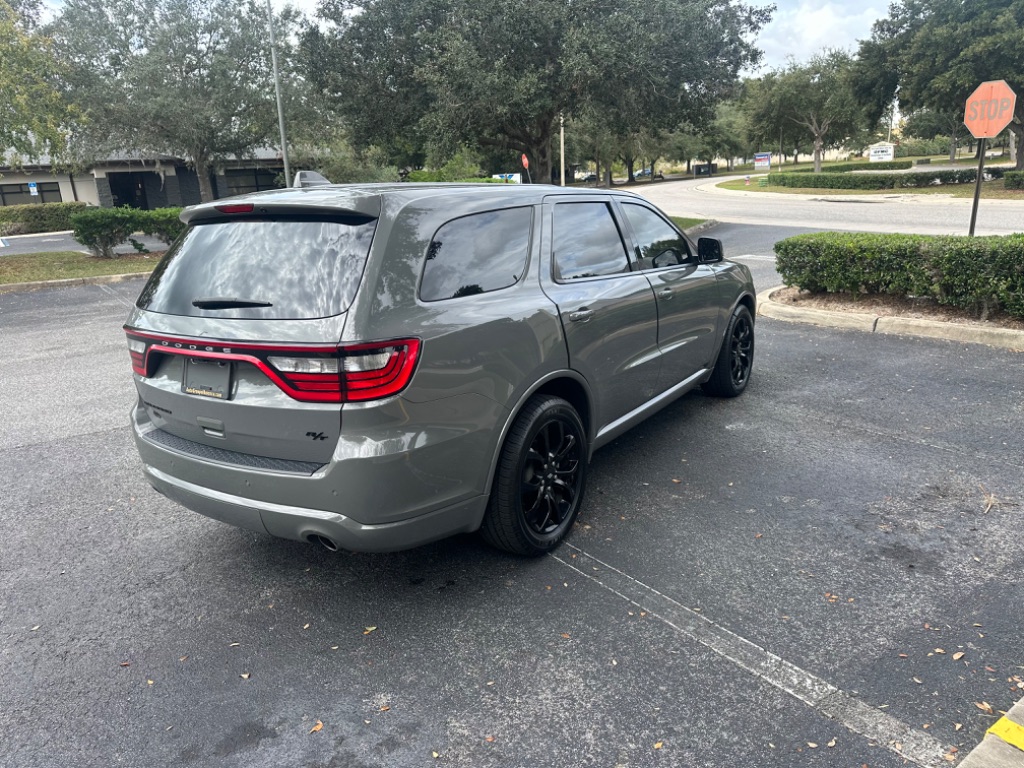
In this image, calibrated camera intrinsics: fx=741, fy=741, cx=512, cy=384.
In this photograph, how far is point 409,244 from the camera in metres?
3.05

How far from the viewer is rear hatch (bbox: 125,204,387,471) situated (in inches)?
111

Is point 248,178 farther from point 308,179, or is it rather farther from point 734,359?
point 308,179

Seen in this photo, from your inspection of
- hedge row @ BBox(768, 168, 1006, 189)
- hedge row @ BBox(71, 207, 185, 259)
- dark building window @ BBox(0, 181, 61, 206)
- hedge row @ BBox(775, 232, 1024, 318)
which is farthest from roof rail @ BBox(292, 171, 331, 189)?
dark building window @ BBox(0, 181, 61, 206)

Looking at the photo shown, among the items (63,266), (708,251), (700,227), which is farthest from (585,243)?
(700,227)

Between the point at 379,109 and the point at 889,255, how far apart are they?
15150 mm

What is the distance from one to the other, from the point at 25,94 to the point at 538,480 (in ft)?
54.0

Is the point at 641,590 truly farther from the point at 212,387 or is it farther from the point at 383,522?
the point at 212,387

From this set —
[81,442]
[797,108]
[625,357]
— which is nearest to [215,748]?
[625,357]

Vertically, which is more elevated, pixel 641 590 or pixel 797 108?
pixel 797 108

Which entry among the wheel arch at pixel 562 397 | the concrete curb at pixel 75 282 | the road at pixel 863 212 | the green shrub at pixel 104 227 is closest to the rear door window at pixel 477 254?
the wheel arch at pixel 562 397

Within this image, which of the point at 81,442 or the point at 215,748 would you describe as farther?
the point at 81,442

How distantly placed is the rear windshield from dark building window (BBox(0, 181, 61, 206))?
44.1m

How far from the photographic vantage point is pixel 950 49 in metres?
30.9

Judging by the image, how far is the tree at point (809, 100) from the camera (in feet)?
→ 162
